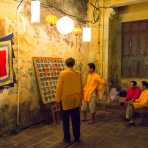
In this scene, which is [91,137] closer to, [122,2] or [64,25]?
[64,25]

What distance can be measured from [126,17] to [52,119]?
4.78m

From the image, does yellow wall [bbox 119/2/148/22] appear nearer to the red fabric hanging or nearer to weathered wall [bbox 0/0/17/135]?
weathered wall [bbox 0/0/17/135]

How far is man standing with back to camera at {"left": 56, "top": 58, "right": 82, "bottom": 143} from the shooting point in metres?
5.46

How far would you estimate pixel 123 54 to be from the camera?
32.1 ft

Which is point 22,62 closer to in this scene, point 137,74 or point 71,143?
point 71,143

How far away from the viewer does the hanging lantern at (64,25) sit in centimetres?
795

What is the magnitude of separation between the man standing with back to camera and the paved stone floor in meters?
0.40

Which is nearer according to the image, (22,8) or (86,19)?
(22,8)

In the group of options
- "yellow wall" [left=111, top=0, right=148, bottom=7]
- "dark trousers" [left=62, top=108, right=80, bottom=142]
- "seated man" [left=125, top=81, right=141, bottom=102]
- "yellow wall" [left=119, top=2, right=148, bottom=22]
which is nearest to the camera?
"dark trousers" [left=62, top=108, right=80, bottom=142]

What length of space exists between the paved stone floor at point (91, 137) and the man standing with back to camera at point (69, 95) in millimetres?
400

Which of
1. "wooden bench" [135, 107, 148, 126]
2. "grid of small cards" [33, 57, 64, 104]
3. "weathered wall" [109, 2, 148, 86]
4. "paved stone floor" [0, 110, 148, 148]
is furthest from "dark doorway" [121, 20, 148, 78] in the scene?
"grid of small cards" [33, 57, 64, 104]

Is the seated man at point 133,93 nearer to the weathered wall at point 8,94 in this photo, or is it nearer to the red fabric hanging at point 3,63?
the weathered wall at point 8,94

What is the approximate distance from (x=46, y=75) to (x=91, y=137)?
2136 millimetres

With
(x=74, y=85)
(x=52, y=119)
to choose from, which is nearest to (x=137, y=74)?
(x=52, y=119)
